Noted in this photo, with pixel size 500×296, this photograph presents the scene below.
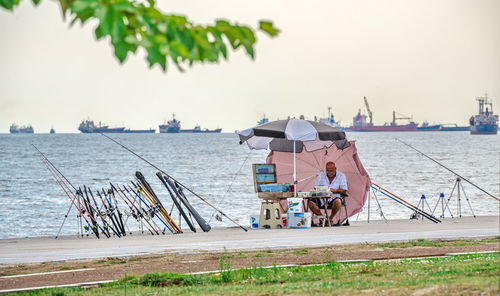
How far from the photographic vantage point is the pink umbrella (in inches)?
717

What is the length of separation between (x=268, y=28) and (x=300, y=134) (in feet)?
39.2

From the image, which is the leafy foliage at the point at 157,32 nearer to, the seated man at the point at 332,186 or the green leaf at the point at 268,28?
the green leaf at the point at 268,28

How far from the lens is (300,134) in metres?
17.2

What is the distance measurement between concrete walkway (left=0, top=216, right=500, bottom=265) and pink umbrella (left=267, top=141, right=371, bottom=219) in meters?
0.92

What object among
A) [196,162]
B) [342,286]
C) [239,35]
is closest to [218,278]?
[342,286]

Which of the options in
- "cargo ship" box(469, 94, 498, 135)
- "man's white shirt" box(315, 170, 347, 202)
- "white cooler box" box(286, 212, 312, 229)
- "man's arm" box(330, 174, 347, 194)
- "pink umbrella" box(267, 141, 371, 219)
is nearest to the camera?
"white cooler box" box(286, 212, 312, 229)

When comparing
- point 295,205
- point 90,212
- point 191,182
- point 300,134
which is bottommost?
point 191,182

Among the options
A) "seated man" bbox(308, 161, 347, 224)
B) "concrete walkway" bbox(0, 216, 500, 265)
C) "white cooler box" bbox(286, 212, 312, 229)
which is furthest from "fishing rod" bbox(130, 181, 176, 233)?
"seated man" bbox(308, 161, 347, 224)

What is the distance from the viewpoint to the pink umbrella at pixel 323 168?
59.8 ft

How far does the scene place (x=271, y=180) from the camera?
1803 cm

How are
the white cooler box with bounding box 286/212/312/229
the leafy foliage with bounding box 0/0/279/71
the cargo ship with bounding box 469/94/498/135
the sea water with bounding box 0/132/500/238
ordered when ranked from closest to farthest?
the leafy foliage with bounding box 0/0/279/71 < the white cooler box with bounding box 286/212/312/229 < the sea water with bounding box 0/132/500/238 < the cargo ship with bounding box 469/94/498/135

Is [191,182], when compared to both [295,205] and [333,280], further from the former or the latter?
[333,280]

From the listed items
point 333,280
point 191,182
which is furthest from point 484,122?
point 333,280

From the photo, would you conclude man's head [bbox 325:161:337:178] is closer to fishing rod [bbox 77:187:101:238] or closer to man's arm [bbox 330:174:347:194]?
man's arm [bbox 330:174:347:194]
